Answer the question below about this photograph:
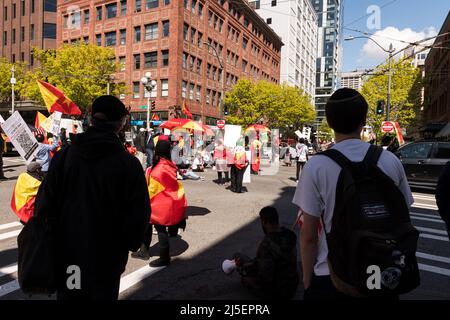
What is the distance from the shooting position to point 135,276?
4.73m

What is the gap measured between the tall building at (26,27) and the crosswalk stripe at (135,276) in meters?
57.0

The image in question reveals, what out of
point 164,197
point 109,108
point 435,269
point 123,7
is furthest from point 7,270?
point 123,7

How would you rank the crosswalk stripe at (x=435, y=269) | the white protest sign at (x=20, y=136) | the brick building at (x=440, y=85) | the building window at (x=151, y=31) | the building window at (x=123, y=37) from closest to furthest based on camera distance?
the crosswalk stripe at (x=435, y=269) → the white protest sign at (x=20, y=136) → the brick building at (x=440, y=85) → the building window at (x=151, y=31) → the building window at (x=123, y=37)

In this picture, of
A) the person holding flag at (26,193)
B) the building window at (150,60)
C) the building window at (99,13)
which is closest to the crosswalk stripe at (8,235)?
the person holding flag at (26,193)

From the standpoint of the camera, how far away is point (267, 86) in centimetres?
4853

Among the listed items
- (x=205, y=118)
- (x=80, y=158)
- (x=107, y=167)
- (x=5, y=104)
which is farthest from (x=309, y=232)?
(x=5, y=104)

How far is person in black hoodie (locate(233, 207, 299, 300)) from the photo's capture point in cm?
394

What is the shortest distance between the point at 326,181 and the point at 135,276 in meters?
3.55

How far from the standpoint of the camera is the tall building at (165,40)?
40.8 meters

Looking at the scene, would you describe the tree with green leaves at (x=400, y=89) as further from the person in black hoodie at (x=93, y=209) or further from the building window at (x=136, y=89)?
the person in black hoodie at (x=93, y=209)

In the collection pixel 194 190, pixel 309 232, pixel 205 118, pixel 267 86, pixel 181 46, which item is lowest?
pixel 194 190

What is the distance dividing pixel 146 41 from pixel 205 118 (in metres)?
11.3

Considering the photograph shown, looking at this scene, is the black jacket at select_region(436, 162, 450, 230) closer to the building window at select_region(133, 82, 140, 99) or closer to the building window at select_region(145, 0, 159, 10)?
the building window at select_region(133, 82, 140, 99)
